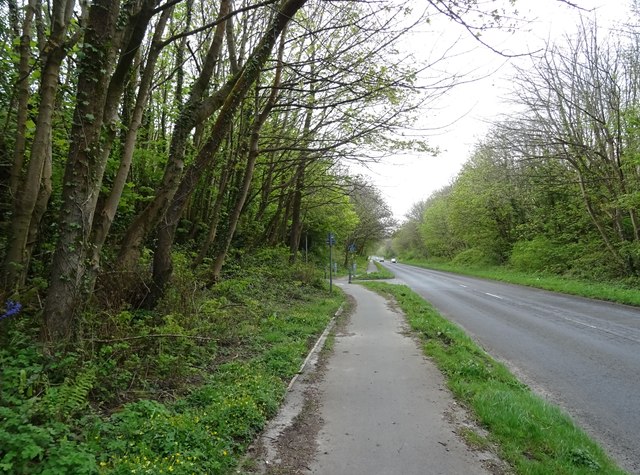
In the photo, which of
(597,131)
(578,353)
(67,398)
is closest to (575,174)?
(597,131)

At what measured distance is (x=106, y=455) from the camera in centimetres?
312

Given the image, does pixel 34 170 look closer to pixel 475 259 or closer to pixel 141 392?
pixel 141 392

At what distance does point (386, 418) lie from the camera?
192 inches

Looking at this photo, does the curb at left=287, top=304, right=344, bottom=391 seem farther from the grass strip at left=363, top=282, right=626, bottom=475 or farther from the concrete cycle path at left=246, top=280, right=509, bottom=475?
the grass strip at left=363, top=282, right=626, bottom=475

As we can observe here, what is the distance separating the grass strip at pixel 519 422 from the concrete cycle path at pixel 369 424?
0.71 ft

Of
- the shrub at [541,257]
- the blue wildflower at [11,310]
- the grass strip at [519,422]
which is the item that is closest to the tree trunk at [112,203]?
the blue wildflower at [11,310]

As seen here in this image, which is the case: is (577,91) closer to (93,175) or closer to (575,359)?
(575,359)

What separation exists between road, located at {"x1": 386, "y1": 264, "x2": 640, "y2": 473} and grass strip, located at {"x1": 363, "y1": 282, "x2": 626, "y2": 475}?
17.3 inches

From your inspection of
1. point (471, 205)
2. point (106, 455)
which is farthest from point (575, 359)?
point (471, 205)

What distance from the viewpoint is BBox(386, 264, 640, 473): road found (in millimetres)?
5273

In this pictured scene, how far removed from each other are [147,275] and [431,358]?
→ 5.60 m

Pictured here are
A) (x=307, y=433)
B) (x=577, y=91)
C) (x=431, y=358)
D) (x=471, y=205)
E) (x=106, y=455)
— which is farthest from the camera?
(x=471, y=205)

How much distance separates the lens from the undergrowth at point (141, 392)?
3025 mm

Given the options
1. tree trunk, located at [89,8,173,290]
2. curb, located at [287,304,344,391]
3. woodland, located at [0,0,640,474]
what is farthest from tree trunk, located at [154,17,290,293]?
curb, located at [287,304,344,391]
